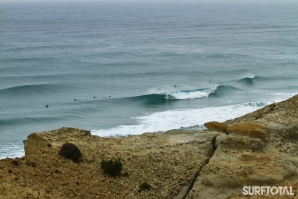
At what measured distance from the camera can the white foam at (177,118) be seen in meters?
45.9

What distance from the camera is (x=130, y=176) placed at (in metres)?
21.1

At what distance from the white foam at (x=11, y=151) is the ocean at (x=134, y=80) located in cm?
9

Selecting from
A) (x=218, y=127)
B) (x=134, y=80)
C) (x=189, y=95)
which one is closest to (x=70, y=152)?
(x=218, y=127)

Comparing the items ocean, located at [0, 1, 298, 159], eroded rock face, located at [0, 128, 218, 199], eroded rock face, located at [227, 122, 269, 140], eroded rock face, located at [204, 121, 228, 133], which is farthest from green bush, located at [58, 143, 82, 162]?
ocean, located at [0, 1, 298, 159]

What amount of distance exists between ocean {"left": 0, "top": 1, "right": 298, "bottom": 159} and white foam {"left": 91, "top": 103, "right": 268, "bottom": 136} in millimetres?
109

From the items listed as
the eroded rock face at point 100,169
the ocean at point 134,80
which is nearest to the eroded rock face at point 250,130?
the eroded rock face at point 100,169

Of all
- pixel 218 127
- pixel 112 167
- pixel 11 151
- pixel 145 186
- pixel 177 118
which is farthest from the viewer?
pixel 177 118

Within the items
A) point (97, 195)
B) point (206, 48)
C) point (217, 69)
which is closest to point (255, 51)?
point (206, 48)

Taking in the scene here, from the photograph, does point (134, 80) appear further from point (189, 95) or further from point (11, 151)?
point (11, 151)

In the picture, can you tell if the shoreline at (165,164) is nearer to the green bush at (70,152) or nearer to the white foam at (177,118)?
the green bush at (70,152)

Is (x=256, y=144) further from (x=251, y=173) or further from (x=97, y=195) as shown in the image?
(x=97, y=195)

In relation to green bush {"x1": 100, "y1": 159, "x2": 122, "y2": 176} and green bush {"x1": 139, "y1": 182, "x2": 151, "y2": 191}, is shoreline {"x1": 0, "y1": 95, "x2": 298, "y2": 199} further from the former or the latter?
green bush {"x1": 100, "y1": 159, "x2": 122, "y2": 176}

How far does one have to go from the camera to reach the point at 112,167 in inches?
821

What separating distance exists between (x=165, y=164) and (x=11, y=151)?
2192 centimetres
